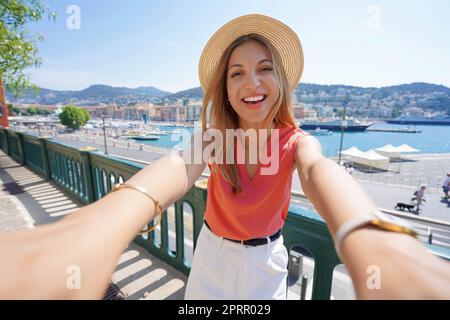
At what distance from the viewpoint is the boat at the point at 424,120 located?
11219cm

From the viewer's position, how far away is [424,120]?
114875 millimetres

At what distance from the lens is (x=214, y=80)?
152 cm

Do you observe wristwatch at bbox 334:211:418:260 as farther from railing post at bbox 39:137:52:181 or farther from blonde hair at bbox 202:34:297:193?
railing post at bbox 39:137:52:181

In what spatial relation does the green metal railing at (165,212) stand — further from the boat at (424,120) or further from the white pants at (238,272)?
the boat at (424,120)

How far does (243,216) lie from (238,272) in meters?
0.29

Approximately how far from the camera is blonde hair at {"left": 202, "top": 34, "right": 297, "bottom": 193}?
133 centimetres

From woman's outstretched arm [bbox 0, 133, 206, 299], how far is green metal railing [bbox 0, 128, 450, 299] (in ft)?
3.49

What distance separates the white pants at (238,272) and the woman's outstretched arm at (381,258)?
534 mm

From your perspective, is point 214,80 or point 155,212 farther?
point 214,80
